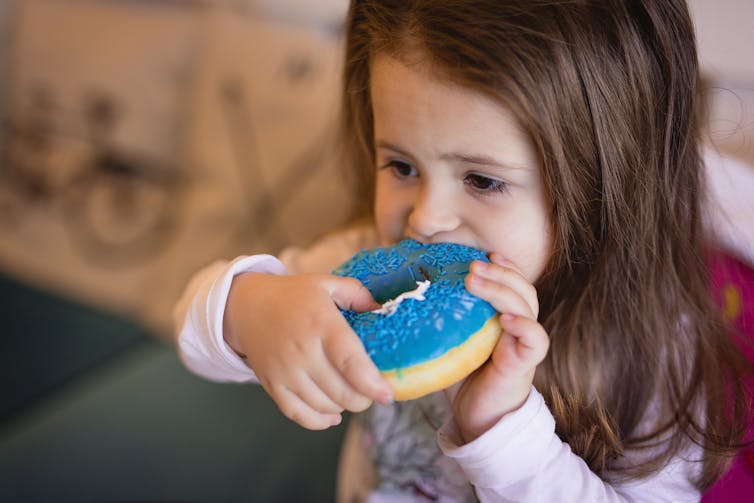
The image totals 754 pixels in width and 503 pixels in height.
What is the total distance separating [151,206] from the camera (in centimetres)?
164

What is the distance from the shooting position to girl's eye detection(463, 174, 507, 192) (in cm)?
67

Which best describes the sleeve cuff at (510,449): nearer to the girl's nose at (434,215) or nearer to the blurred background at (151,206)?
the girl's nose at (434,215)

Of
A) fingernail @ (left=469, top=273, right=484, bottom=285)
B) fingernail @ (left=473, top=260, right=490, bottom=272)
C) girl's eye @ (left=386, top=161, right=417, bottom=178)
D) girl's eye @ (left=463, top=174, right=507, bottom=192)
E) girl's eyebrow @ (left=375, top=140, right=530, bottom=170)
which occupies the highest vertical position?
girl's eyebrow @ (left=375, top=140, right=530, bottom=170)

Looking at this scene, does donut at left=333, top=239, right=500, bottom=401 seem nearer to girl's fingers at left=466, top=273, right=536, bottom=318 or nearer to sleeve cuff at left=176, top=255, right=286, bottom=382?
girl's fingers at left=466, top=273, right=536, bottom=318

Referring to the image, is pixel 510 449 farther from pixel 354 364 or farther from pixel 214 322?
pixel 214 322

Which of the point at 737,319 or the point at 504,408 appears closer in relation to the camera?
the point at 504,408

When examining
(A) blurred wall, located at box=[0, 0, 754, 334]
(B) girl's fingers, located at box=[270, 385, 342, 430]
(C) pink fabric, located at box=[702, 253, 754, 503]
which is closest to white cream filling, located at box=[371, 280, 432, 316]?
(B) girl's fingers, located at box=[270, 385, 342, 430]

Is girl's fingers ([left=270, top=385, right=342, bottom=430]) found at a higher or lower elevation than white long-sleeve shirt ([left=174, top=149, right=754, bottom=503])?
higher

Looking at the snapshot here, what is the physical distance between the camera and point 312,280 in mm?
609

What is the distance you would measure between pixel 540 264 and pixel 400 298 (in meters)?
0.21

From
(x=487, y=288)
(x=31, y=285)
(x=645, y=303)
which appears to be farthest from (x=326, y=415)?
(x=31, y=285)

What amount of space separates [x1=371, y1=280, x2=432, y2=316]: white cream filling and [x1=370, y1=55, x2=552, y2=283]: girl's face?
9 cm

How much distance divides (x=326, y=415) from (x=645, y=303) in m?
0.41

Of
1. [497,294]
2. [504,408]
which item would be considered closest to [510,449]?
[504,408]
